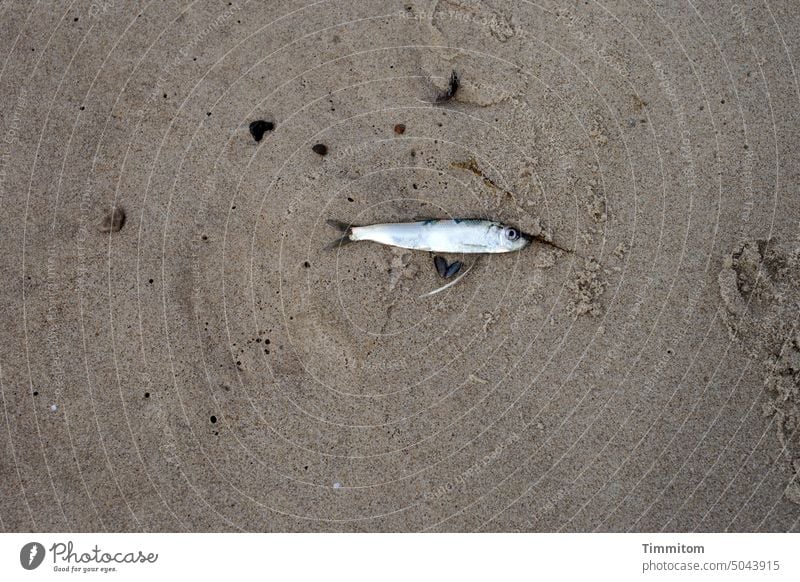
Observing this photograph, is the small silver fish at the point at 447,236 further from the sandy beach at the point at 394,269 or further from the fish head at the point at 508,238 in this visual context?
the sandy beach at the point at 394,269

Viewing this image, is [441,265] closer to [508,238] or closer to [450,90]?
[508,238]

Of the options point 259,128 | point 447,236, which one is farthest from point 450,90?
point 259,128

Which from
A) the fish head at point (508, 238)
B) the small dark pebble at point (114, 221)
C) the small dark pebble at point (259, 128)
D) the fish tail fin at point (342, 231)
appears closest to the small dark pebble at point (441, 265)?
the fish head at point (508, 238)

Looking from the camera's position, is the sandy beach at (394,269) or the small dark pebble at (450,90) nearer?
the sandy beach at (394,269)

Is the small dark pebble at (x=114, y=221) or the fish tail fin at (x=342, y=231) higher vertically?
the small dark pebble at (x=114, y=221)

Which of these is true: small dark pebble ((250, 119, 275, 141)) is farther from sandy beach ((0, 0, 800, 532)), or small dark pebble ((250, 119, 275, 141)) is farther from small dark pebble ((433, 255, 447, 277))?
small dark pebble ((433, 255, 447, 277))
